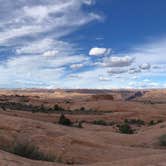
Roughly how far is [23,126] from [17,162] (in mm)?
12484

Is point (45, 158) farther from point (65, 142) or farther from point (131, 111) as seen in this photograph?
point (131, 111)

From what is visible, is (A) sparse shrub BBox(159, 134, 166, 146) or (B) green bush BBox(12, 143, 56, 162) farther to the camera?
(A) sparse shrub BBox(159, 134, 166, 146)

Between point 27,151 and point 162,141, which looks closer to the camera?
point 27,151

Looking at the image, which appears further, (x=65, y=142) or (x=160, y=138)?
(x=160, y=138)

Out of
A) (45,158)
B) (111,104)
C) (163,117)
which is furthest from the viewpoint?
(111,104)

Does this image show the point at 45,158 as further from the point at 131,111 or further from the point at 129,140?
the point at 131,111

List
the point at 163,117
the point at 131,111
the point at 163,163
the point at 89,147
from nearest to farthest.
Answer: the point at 163,163, the point at 89,147, the point at 163,117, the point at 131,111

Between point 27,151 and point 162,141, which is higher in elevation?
point 27,151

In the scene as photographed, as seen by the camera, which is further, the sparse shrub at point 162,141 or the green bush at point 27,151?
the sparse shrub at point 162,141

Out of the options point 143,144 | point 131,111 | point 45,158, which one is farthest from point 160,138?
point 131,111

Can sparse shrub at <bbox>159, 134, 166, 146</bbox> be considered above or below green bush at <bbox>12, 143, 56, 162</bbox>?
below

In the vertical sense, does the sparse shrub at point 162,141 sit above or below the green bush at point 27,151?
below

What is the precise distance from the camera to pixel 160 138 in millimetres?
25078

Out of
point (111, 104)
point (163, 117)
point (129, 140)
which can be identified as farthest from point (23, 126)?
point (111, 104)
